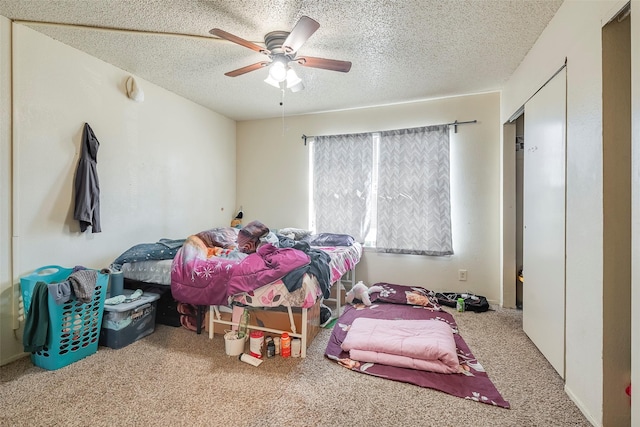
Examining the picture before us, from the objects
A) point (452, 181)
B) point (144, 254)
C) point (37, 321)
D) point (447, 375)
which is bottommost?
point (447, 375)

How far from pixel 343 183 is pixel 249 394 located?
2.78 meters

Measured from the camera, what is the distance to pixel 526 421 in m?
1.44

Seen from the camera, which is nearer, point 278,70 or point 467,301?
point 278,70

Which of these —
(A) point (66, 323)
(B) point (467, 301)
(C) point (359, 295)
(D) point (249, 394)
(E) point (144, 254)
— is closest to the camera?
(D) point (249, 394)

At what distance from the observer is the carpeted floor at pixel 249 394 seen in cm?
145

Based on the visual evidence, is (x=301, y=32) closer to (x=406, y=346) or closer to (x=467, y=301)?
(x=406, y=346)

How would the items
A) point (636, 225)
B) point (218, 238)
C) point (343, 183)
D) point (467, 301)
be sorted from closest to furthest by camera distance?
point (636, 225) < point (218, 238) < point (467, 301) < point (343, 183)

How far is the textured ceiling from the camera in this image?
6.10 feet

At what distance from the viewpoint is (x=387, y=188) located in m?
3.63

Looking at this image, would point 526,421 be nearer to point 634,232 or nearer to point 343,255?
point 634,232

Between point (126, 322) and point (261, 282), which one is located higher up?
point (261, 282)

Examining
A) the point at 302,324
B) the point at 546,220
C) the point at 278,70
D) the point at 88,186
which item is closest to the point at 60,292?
the point at 88,186

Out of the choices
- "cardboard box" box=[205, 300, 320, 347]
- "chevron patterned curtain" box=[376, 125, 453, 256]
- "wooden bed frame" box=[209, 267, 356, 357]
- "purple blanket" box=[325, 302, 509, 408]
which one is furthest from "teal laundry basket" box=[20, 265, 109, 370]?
"chevron patterned curtain" box=[376, 125, 453, 256]

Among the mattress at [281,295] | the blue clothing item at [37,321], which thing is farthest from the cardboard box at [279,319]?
the blue clothing item at [37,321]
